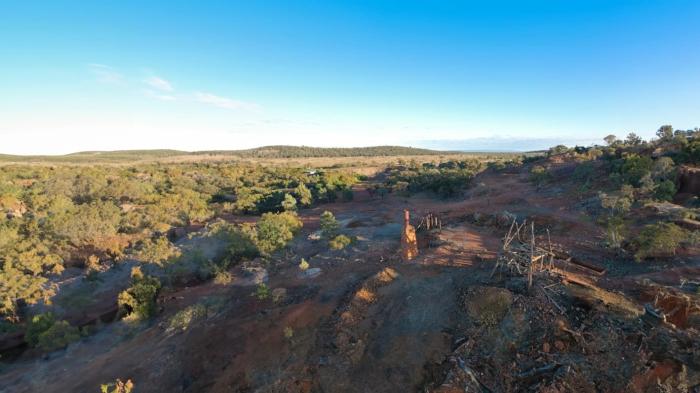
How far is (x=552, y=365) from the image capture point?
8234 mm

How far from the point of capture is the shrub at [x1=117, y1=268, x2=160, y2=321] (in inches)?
595

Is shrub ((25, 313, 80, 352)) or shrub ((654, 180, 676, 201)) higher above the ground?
shrub ((654, 180, 676, 201))

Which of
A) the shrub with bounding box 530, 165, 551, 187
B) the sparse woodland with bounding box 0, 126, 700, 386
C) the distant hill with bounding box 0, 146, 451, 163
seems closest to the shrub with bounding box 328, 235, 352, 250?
the sparse woodland with bounding box 0, 126, 700, 386

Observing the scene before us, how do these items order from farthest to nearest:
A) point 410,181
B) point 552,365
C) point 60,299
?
1. point 410,181
2. point 60,299
3. point 552,365

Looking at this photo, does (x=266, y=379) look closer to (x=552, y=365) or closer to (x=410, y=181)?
(x=552, y=365)

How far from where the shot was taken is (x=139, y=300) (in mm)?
15477

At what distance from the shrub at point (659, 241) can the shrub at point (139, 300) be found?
802 inches

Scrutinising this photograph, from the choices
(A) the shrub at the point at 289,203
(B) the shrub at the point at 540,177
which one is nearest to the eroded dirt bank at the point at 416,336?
(A) the shrub at the point at 289,203

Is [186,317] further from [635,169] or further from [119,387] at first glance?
[635,169]

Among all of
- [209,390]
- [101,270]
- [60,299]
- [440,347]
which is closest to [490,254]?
[440,347]

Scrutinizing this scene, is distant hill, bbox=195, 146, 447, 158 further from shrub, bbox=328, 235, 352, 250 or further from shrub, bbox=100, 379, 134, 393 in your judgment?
shrub, bbox=100, 379, 134, 393

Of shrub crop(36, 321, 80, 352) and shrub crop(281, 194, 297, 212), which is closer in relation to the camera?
shrub crop(36, 321, 80, 352)

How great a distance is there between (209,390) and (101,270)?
1497 cm

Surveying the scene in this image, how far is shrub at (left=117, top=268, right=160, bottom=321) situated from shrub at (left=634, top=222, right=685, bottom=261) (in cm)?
2036
